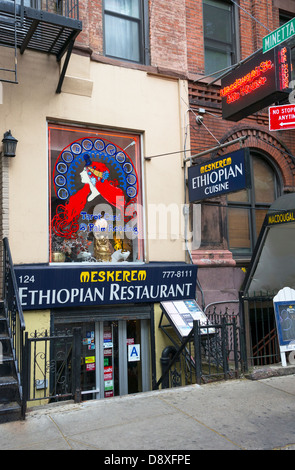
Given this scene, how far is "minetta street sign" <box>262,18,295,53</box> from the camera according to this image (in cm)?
717

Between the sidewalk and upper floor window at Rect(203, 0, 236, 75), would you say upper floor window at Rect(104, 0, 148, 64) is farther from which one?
the sidewalk

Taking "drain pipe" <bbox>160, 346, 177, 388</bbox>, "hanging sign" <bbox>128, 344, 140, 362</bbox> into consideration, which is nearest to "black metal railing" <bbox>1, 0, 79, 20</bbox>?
"hanging sign" <bbox>128, 344, 140, 362</bbox>

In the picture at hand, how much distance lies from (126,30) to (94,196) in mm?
3756

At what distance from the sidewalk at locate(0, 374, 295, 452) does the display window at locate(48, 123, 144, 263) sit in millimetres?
3211

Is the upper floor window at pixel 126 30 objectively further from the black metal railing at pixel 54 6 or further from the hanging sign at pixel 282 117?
the hanging sign at pixel 282 117

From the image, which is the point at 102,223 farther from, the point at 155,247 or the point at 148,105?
Result: the point at 148,105

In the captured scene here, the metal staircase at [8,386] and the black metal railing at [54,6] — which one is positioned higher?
the black metal railing at [54,6]

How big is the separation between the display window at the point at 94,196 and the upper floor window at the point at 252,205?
7.99ft

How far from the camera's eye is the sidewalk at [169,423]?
4535 mm

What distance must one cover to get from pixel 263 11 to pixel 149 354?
8657 millimetres

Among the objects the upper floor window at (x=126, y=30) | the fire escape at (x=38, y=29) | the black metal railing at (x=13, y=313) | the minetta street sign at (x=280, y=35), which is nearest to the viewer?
the black metal railing at (x=13, y=313)

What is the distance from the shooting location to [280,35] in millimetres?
7352

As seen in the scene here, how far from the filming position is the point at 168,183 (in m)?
9.30

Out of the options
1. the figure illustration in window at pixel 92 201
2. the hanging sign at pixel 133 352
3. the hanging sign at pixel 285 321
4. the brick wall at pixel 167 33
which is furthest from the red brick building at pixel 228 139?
the hanging sign at pixel 285 321
